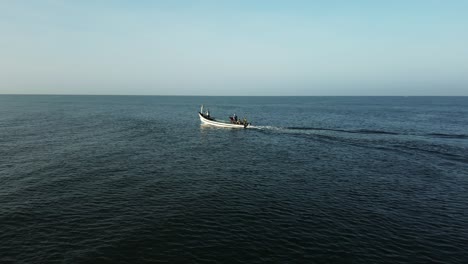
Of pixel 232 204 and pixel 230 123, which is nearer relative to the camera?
pixel 232 204

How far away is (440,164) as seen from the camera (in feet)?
148

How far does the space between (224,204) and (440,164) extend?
34.0 metres

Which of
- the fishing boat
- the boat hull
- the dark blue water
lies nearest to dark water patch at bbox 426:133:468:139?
the dark blue water

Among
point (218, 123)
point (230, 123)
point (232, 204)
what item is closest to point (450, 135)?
point (230, 123)

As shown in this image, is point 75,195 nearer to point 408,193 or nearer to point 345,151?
point 408,193

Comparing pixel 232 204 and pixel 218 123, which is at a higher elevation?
pixel 218 123

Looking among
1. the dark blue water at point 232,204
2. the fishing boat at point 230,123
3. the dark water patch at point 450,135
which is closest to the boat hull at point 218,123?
the fishing boat at point 230,123

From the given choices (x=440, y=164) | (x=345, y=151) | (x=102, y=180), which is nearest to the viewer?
(x=102, y=180)

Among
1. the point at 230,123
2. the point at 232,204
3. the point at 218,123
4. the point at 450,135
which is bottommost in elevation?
the point at 232,204

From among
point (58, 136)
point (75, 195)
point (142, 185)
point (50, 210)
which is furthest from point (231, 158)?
point (58, 136)

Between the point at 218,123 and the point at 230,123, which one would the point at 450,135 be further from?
the point at 218,123

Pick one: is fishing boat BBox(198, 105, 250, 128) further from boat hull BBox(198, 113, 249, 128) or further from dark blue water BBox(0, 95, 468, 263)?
dark blue water BBox(0, 95, 468, 263)

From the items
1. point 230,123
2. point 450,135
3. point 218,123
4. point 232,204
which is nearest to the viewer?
point 232,204

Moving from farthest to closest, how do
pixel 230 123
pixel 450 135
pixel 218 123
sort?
pixel 218 123 → pixel 230 123 → pixel 450 135
